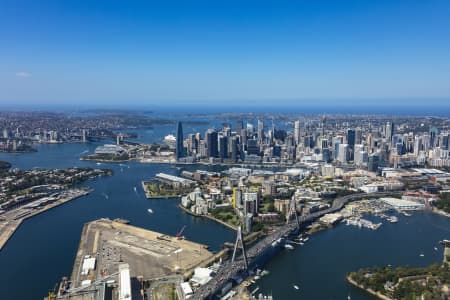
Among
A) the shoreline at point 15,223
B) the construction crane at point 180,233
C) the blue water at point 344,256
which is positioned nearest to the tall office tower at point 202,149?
the shoreline at point 15,223

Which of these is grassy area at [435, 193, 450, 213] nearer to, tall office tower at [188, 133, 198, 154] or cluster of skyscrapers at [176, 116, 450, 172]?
cluster of skyscrapers at [176, 116, 450, 172]

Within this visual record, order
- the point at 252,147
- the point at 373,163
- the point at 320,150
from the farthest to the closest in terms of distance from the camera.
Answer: the point at 252,147 → the point at 320,150 → the point at 373,163

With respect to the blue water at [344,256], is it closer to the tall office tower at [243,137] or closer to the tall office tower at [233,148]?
the tall office tower at [233,148]

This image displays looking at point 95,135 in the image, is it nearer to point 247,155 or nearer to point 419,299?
point 247,155

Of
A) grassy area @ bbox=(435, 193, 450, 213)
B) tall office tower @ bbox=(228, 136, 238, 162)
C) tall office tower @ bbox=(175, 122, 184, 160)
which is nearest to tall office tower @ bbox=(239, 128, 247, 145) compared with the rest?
tall office tower @ bbox=(228, 136, 238, 162)

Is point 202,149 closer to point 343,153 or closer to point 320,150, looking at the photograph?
point 320,150

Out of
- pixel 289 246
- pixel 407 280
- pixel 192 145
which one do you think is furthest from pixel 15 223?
pixel 192 145
